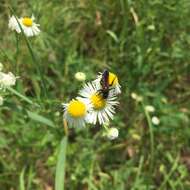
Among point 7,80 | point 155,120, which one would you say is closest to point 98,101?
point 7,80

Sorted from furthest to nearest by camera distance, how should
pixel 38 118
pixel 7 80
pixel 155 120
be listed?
pixel 155 120 → pixel 38 118 → pixel 7 80

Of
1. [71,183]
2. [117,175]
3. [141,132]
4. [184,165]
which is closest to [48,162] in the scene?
[71,183]

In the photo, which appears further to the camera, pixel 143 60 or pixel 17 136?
pixel 143 60

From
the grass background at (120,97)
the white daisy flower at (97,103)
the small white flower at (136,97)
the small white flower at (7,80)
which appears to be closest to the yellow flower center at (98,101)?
the white daisy flower at (97,103)

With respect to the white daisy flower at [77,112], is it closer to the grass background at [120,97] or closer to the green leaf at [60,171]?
the green leaf at [60,171]

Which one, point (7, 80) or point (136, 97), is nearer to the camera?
point (7, 80)

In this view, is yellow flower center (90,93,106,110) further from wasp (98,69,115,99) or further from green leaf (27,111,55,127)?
green leaf (27,111,55,127)

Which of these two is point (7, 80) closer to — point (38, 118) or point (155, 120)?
point (38, 118)

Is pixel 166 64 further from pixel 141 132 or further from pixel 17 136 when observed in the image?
pixel 17 136
